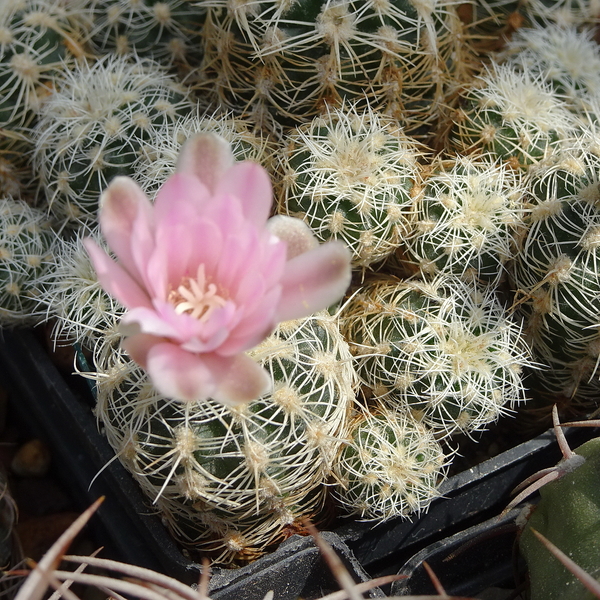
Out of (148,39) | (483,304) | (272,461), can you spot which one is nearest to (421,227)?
(483,304)

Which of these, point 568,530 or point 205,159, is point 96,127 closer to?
point 205,159

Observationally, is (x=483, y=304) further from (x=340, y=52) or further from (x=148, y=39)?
(x=148, y=39)

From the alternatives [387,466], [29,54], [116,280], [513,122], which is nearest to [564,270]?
[513,122]

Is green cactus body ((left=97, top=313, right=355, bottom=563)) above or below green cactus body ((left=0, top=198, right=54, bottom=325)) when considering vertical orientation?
below

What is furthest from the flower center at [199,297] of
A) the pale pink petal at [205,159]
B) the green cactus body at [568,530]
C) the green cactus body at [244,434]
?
the green cactus body at [568,530]

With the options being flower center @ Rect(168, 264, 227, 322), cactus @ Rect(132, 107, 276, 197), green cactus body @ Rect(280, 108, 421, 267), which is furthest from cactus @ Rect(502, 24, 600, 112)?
flower center @ Rect(168, 264, 227, 322)

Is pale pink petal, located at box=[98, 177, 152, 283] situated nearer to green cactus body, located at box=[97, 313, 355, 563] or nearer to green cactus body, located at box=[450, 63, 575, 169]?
Answer: green cactus body, located at box=[97, 313, 355, 563]
